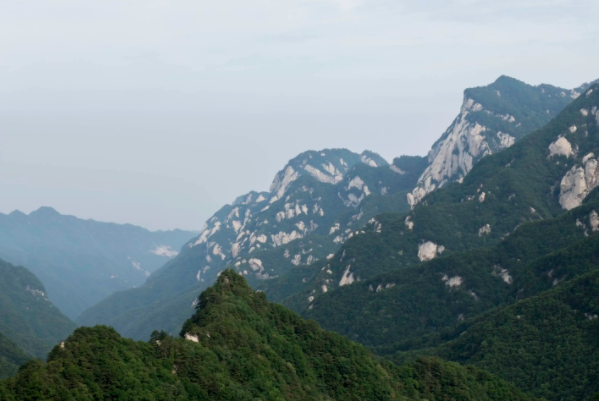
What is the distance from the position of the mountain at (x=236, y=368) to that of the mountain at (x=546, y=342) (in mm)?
14541

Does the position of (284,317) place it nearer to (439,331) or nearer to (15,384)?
(15,384)

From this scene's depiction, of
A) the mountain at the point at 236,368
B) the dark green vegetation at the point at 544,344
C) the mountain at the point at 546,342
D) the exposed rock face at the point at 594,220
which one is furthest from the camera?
the exposed rock face at the point at 594,220

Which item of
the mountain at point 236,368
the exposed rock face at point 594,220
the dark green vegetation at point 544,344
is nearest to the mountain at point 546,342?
the dark green vegetation at point 544,344

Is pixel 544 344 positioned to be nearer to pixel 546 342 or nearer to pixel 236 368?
pixel 546 342

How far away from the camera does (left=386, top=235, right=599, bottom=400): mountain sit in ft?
425

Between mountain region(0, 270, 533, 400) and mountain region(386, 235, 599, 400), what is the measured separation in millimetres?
14541

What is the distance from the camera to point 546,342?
141 metres

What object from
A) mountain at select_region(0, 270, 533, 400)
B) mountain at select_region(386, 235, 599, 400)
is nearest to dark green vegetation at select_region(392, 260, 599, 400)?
mountain at select_region(386, 235, 599, 400)

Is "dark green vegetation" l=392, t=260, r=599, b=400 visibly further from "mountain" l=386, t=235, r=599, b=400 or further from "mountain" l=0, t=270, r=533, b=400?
"mountain" l=0, t=270, r=533, b=400

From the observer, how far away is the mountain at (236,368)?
228 ft

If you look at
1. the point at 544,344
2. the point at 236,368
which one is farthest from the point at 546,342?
the point at 236,368

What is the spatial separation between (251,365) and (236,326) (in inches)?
361

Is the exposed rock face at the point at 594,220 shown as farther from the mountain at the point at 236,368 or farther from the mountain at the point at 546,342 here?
the mountain at the point at 236,368

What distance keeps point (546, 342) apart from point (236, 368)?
82676 millimetres
